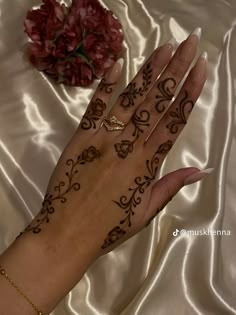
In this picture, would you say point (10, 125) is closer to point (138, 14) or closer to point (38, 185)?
point (38, 185)

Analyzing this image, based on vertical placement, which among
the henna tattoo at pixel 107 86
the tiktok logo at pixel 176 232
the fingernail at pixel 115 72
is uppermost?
the fingernail at pixel 115 72

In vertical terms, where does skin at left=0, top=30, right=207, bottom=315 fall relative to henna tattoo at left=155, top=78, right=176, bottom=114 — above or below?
below

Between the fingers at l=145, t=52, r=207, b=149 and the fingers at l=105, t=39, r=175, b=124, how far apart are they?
0.17ft

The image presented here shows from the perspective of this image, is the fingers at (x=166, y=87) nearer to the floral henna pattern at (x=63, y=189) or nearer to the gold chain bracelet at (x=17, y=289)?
the floral henna pattern at (x=63, y=189)

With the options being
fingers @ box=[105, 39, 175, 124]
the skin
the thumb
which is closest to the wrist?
the skin

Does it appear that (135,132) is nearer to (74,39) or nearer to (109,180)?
(109,180)

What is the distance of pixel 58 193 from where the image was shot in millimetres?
900

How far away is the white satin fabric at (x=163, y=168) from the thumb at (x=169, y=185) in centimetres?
15

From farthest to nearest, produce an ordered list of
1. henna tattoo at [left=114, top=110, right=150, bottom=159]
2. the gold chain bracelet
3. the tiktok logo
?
the tiktok logo, henna tattoo at [left=114, top=110, right=150, bottom=159], the gold chain bracelet

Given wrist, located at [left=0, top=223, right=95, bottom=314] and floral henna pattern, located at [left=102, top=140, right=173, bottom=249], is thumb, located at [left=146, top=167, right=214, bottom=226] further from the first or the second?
wrist, located at [left=0, top=223, right=95, bottom=314]

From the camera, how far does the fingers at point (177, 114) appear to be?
35.4 inches

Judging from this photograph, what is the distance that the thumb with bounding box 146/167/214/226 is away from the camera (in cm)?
89

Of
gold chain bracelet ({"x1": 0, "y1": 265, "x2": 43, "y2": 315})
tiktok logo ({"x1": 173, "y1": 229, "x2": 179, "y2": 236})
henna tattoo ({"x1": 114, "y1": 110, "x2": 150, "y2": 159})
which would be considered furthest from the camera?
tiktok logo ({"x1": 173, "y1": 229, "x2": 179, "y2": 236})

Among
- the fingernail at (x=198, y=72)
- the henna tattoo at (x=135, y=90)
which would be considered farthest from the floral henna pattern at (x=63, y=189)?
the fingernail at (x=198, y=72)
